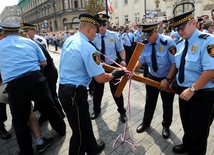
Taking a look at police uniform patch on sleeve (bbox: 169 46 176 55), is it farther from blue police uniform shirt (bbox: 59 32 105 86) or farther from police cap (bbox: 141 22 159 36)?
blue police uniform shirt (bbox: 59 32 105 86)

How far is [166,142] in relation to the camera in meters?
3.15

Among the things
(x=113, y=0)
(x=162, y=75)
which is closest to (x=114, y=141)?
(x=162, y=75)

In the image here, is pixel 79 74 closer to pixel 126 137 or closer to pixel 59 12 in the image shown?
pixel 126 137

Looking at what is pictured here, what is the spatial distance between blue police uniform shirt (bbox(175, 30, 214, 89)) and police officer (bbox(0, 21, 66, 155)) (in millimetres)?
2083

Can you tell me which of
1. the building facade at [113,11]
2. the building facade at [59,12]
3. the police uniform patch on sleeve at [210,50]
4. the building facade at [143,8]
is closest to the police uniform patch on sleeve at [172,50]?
the police uniform patch on sleeve at [210,50]

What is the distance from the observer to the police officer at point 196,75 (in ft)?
6.90

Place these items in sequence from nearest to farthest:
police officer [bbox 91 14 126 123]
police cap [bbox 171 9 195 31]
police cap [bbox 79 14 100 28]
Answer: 1. police cap [bbox 171 9 195 31]
2. police cap [bbox 79 14 100 28]
3. police officer [bbox 91 14 126 123]

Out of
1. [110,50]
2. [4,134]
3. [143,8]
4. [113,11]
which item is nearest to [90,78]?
[110,50]

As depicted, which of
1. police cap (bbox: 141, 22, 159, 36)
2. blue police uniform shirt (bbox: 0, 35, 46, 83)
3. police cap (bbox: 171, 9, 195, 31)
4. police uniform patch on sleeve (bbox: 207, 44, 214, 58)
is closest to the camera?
police uniform patch on sleeve (bbox: 207, 44, 214, 58)

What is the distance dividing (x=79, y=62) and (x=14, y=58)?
3.53ft

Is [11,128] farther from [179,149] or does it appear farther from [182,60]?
[182,60]

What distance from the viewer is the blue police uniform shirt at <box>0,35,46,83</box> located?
2.67m

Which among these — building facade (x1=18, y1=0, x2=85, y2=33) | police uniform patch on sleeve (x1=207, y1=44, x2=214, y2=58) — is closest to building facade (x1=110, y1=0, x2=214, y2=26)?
building facade (x1=18, y1=0, x2=85, y2=33)

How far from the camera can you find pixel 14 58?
267 cm
